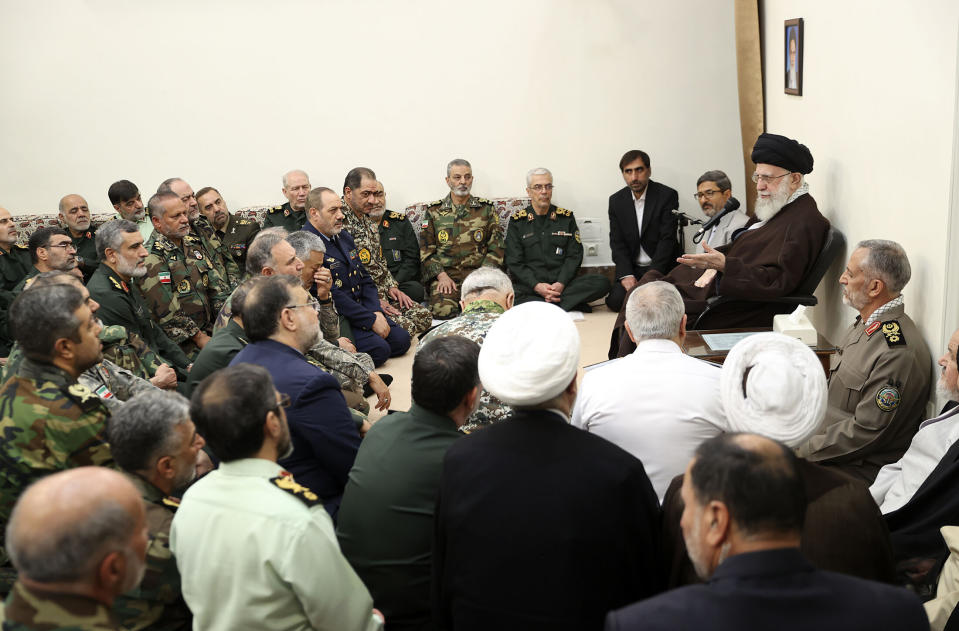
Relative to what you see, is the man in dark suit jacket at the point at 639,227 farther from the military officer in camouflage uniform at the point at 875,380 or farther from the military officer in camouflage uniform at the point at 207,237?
the military officer in camouflage uniform at the point at 875,380

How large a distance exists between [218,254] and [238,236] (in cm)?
86

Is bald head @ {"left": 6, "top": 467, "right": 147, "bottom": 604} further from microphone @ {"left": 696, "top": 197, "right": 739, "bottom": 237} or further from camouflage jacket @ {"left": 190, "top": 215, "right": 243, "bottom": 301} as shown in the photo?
microphone @ {"left": 696, "top": 197, "right": 739, "bottom": 237}

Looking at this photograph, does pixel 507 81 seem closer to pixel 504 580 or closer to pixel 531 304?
pixel 531 304

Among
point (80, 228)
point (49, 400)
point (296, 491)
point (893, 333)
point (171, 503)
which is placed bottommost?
point (893, 333)

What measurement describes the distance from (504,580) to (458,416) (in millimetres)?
591

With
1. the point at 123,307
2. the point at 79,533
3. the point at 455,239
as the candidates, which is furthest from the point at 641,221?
the point at 79,533

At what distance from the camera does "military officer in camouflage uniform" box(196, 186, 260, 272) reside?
21.6 feet

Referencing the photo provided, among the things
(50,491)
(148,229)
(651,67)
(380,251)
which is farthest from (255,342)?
(651,67)

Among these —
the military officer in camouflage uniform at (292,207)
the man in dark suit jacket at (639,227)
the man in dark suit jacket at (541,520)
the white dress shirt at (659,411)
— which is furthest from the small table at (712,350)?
the military officer in camouflage uniform at (292,207)

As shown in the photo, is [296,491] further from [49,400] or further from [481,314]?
[481,314]

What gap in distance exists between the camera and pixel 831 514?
1.77 m

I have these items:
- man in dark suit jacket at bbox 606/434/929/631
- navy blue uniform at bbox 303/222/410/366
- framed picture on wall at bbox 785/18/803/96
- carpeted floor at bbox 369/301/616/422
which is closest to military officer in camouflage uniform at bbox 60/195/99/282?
navy blue uniform at bbox 303/222/410/366

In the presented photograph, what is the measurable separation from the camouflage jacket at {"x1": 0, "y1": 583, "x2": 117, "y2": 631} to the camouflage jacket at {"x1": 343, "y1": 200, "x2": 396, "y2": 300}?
15.2 ft

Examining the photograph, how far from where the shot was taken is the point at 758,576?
4.36 feet
